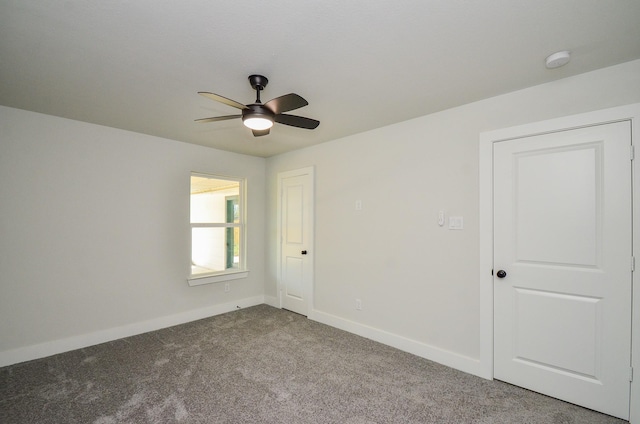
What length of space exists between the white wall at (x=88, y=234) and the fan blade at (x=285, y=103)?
8.09ft

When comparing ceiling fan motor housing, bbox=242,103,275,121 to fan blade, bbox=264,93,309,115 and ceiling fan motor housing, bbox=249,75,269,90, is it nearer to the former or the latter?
fan blade, bbox=264,93,309,115

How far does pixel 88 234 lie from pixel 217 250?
1716 millimetres

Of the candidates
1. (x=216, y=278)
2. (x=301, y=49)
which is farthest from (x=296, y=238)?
(x=301, y=49)

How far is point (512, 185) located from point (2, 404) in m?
4.39

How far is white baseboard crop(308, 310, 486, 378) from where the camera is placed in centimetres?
262

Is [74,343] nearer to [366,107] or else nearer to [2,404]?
[2,404]

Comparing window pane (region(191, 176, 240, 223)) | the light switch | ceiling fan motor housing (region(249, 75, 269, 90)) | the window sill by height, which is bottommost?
the window sill

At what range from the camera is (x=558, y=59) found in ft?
6.19

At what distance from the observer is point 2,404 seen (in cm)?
214

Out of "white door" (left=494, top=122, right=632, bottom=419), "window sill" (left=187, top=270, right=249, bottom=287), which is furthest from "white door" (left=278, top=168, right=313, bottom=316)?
"white door" (left=494, top=122, right=632, bottom=419)

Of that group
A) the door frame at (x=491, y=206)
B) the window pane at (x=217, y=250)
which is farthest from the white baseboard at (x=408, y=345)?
the window pane at (x=217, y=250)

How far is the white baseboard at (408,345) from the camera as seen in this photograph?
2.62 metres

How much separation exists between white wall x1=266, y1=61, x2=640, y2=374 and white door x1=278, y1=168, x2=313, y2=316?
0.19 metres

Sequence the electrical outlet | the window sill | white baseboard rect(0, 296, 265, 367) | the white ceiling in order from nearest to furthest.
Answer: the white ceiling
white baseboard rect(0, 296, 265, 367)
the electrical outlet
the window sill
